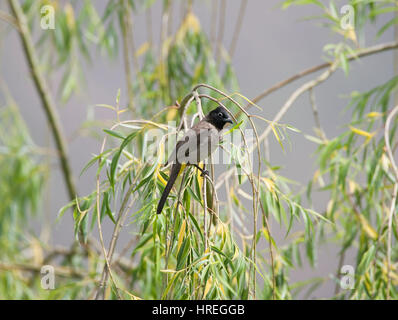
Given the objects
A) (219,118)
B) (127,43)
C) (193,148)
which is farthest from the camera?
(127,43)

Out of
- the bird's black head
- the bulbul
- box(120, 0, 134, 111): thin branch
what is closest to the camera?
the bulbul

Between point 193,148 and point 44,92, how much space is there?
2203 millimetres

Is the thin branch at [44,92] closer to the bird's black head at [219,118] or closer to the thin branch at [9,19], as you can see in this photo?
the thin branch at [9,19]

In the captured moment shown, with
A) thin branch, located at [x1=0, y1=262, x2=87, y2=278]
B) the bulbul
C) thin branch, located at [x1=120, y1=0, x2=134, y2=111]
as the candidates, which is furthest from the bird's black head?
thin branch, located at [x1=0, y1=262, x2=87, y2=278]

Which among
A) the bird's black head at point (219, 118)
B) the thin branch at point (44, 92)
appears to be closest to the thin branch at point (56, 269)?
the thin branch at point (44, 92)

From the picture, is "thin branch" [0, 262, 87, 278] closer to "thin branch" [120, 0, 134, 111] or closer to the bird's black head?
"thin branch" [120, 0, 134, 111]

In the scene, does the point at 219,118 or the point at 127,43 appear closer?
the point at 219,118

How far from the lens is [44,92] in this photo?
3490mm

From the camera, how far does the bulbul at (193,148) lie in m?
1.52

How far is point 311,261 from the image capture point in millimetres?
2535

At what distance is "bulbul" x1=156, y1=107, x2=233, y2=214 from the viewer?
1524 millimetres

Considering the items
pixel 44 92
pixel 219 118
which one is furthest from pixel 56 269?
pixel 219 118

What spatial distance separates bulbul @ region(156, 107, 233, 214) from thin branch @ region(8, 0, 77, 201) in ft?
6.81

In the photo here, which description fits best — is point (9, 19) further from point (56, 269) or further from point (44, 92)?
point (56, 269)
